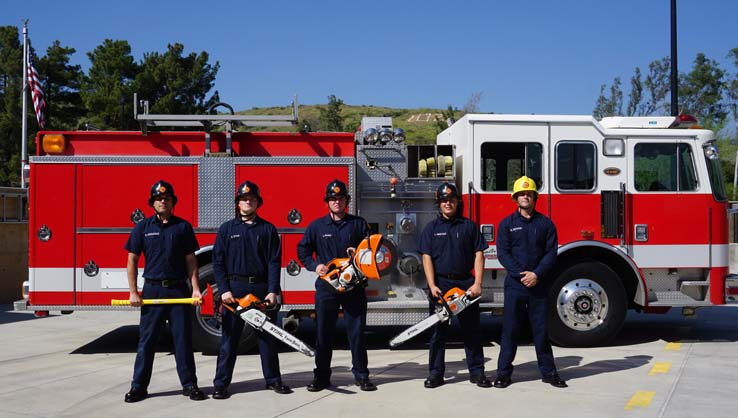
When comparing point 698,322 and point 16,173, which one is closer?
point 698,322

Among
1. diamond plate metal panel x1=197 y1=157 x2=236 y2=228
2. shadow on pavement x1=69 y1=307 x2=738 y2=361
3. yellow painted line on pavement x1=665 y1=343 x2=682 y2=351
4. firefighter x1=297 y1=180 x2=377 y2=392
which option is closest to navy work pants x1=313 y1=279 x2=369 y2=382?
firefighter x1=297 y1=180 x2=377 y2=392

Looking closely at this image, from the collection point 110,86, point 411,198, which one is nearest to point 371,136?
point 411,198

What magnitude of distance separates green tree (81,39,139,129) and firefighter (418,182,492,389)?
32309mm

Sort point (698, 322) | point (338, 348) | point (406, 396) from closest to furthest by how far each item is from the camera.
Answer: point (406, 396) → point (338, 348) → point (698, 322)

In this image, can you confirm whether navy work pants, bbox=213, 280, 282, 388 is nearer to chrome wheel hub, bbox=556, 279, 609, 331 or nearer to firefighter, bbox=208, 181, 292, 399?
firefighter, bbox=208, 181, 292, 399

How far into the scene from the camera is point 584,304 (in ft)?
28.5

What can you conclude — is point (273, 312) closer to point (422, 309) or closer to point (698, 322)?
point (422, 309)

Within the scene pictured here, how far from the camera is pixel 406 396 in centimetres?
665

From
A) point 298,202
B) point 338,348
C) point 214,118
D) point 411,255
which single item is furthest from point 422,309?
point 214,118

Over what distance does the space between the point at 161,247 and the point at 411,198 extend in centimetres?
338

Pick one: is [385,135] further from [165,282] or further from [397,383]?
[165,282]

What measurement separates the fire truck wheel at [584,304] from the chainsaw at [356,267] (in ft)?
9.74

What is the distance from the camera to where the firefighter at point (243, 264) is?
21.6 feet

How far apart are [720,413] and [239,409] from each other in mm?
4003
